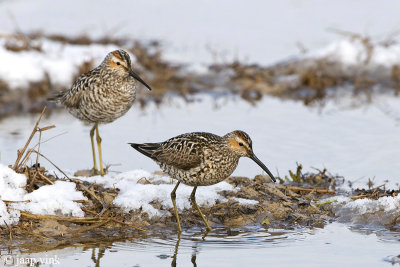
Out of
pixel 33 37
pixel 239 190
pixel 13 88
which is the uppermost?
pixel 33 37

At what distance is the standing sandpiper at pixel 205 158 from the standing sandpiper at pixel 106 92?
7.18 ft

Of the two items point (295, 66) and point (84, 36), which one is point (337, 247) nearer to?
point (295, 66)

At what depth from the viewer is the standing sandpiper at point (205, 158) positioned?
28.7 feet

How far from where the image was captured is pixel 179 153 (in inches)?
352

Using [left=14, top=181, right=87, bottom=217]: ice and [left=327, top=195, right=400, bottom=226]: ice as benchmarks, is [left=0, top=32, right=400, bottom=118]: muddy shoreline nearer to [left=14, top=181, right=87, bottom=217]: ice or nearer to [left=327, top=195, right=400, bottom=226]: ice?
[left=327, top=195, right=400, bottom=226]: ice

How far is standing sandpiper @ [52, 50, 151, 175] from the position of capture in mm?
10992

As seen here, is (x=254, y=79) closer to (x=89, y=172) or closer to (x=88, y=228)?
(x=89, y=172)

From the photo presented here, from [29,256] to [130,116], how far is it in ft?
25.1

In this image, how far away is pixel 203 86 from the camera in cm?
1767

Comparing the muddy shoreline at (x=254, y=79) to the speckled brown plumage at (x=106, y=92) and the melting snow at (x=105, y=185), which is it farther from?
the melting snow at (x=105, y=185)

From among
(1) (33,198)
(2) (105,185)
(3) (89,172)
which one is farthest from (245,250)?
(3) (89,172)

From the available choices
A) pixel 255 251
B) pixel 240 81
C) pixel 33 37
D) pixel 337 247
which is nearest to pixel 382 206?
pixel 337 247

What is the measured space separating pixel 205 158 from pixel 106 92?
280 cm

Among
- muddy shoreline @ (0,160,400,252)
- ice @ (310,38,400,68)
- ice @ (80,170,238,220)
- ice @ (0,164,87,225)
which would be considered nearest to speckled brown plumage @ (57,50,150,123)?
ice @ (80,170,238,220)
